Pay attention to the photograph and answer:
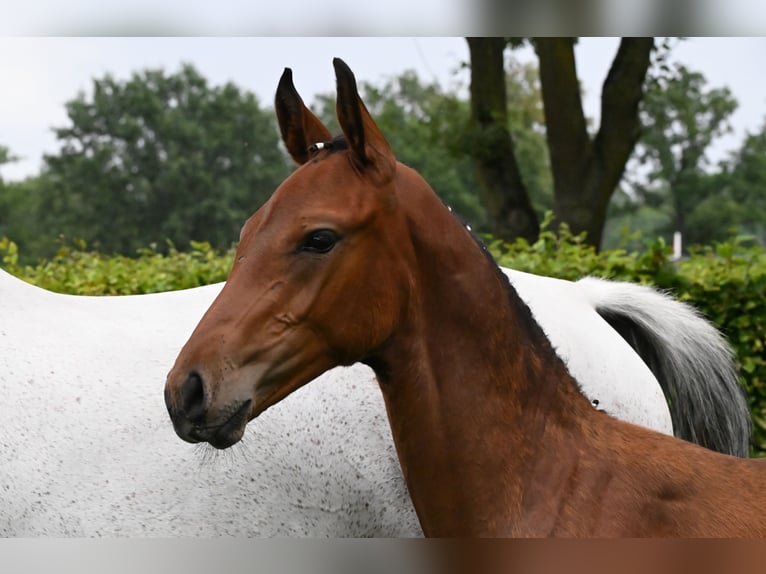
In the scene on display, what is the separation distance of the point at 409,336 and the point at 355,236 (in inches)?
11.2

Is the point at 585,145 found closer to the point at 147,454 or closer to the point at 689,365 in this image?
the point at 689,365

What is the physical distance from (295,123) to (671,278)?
3.26 meters

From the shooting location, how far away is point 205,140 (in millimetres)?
30719

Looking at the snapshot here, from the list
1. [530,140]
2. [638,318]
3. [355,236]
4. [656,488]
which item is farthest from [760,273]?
[530,140]

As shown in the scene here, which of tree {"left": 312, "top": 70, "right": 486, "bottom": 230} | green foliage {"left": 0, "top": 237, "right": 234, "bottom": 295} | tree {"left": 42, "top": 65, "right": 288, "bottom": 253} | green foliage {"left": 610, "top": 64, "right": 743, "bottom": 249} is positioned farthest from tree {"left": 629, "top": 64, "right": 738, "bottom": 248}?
green foliage {"left": 0, "top": 237, "right": 234, "bottom": 295}

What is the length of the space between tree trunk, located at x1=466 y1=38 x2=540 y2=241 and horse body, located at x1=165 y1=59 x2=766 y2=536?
689 cm

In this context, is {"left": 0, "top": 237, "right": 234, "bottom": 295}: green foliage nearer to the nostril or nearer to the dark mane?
the dark mane

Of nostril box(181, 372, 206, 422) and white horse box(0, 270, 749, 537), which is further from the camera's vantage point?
white horse box(0, 270, 749, 537)

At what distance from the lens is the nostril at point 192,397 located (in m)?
1.75

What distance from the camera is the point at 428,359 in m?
2.01

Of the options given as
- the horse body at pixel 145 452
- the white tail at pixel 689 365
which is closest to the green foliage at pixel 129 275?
the horse body at pixel 145 452

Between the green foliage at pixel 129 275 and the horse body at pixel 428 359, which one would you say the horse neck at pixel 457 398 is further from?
the green foliage at pixel 129 275

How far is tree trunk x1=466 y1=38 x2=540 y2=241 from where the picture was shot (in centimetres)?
875

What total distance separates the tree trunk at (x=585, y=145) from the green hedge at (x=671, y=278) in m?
2.85
